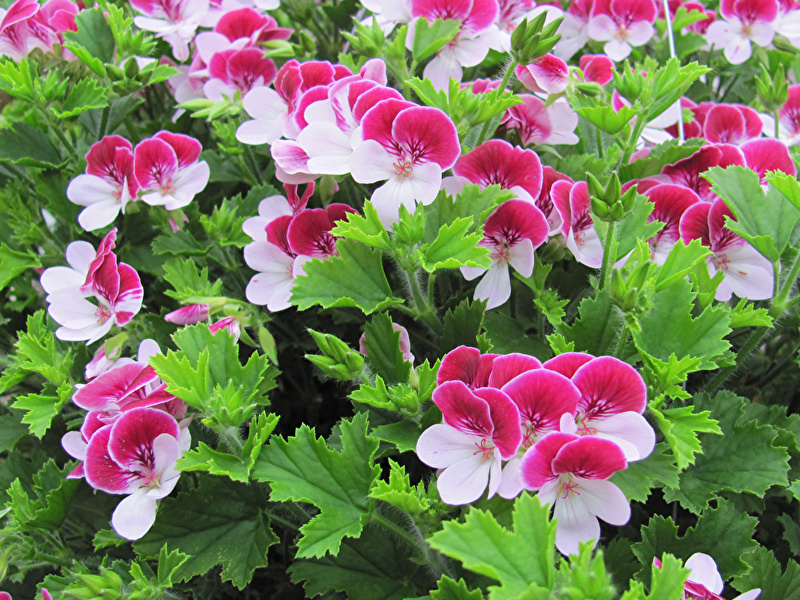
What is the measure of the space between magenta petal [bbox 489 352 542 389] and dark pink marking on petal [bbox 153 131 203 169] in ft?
3.11

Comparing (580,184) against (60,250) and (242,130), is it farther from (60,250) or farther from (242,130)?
(60,250)

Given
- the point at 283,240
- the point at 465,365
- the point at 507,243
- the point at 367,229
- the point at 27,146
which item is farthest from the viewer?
the point at 27,146

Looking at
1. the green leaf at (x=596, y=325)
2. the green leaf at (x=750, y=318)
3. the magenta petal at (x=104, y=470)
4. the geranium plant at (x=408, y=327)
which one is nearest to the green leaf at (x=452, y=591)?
the geranium plant at (x=408, y=327)

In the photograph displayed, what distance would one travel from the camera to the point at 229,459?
1.14m

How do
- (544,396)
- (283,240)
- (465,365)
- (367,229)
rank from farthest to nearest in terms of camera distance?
(283,240), (367,229), (465,365), (544,396)

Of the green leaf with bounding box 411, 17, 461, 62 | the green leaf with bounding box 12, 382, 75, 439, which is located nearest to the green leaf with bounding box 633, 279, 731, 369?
the green leaf with bounding box 411, 17, 461, 62

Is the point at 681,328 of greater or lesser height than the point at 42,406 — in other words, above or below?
above

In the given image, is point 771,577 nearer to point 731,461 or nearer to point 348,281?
point 731,461

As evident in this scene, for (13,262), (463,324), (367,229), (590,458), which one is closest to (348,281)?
(367,229)

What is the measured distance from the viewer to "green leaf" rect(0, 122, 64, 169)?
1.71 m

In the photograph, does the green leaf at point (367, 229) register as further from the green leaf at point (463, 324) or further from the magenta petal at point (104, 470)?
the magenta petal at point (104, 470)

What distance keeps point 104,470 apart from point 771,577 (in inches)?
47.3

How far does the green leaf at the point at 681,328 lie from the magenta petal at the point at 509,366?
0.72 ft

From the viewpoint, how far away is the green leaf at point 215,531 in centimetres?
125
